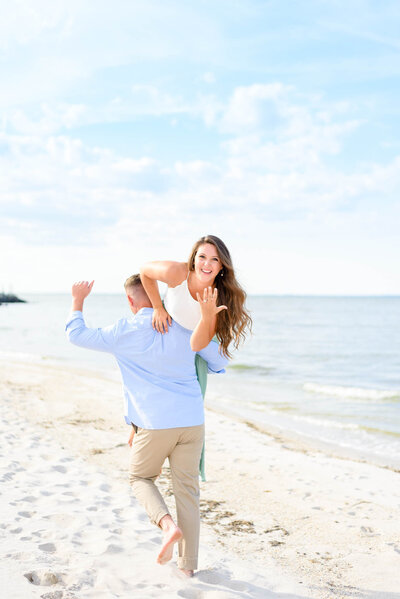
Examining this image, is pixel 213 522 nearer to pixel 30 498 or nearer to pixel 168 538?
pixel 30 498

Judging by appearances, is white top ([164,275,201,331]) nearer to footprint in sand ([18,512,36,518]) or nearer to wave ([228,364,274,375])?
footprint in sand ([18,512,36,518])

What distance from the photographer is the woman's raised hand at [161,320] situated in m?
3.01

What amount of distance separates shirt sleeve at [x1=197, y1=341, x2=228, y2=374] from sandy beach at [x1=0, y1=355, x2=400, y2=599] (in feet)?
4.22

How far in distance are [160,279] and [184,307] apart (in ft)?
0.66

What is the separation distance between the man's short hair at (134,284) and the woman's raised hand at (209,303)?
0.54 m

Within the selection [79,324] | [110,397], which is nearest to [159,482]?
[79,324]

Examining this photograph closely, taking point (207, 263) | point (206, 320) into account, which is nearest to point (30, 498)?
point (206, 320)

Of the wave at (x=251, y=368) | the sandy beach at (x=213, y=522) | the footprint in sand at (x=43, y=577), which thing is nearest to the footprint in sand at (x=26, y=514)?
the sandy beach at (x=213, y=522)

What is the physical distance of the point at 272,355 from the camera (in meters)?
24.2

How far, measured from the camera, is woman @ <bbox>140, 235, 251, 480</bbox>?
2963 mm

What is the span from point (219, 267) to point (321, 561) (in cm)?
248

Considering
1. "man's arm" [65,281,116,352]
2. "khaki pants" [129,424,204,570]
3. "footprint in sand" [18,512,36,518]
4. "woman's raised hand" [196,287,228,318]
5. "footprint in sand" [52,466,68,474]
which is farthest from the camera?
"footprint in sand" [52,466,68,474]

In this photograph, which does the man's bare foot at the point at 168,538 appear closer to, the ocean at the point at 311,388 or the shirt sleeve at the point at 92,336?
the shirt sleeve at the point at 92,336

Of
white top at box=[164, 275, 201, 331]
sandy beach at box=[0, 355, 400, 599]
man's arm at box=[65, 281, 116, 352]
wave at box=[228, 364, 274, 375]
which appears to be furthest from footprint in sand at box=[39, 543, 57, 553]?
wave at box=[228, 364, 274, 375]
